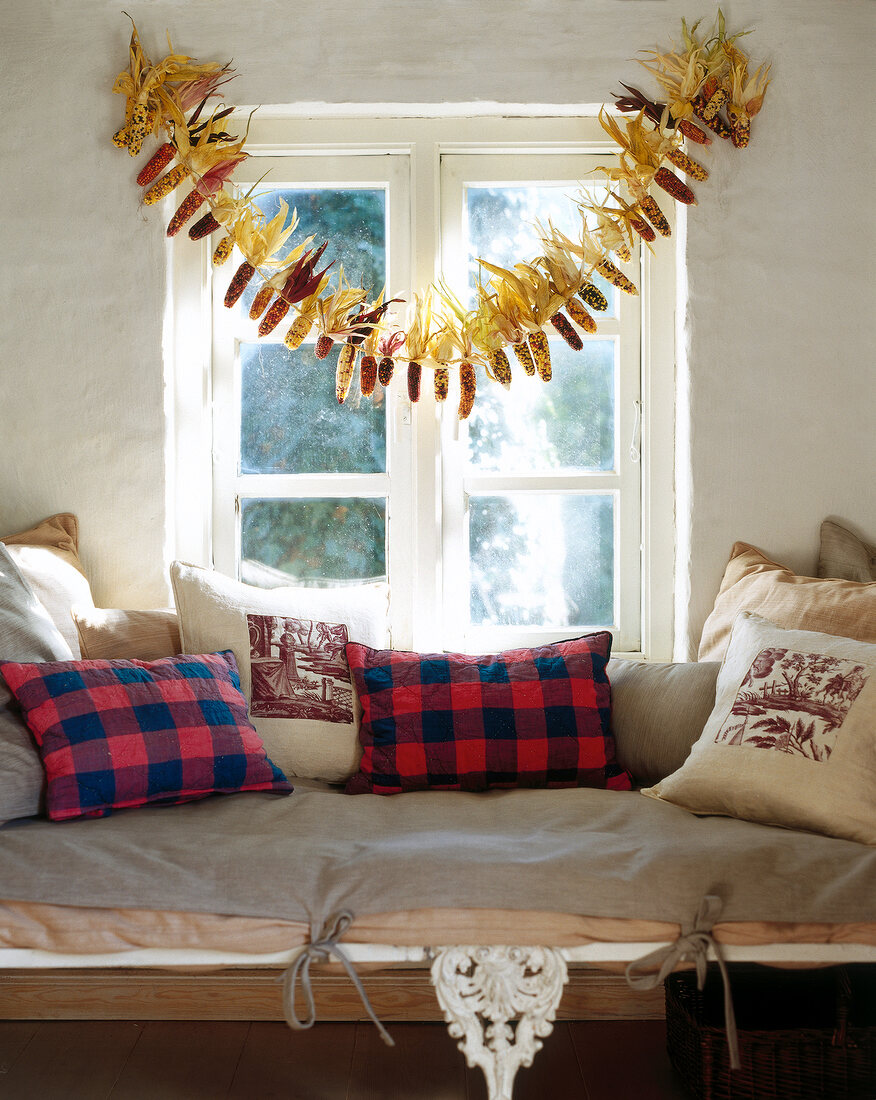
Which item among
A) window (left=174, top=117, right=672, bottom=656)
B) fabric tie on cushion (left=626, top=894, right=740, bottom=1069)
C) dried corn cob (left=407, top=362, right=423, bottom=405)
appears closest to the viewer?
fabric tie on cushion (left=626, top=894, right=740, bottom=1069)

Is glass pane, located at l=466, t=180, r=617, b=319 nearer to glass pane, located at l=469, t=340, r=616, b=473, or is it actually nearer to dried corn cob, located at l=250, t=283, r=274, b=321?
glass pane, located at l=469, t=340, r=616, b=473

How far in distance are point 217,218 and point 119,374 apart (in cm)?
47

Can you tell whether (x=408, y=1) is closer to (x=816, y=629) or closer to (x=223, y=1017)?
(x=816, y=629)

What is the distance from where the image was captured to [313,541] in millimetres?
2463

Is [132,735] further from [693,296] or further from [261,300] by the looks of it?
[693,296]

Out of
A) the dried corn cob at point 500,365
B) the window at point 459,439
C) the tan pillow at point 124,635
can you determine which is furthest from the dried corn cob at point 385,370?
the tan pillow at point 124,635

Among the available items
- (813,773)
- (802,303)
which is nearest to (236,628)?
(813,773)

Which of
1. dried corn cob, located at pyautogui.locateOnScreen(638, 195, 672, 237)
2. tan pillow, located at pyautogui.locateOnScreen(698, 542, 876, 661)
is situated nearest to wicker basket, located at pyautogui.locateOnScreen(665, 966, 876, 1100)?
tan pillow, located at pyautogui.locateOnScreen(698, 542, 876, 661)

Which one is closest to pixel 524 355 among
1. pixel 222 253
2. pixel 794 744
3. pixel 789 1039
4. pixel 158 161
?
pixel 222 253

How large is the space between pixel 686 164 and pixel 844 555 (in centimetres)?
106

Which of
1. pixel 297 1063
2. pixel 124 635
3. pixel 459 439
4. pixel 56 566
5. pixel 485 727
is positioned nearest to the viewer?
pixel 297 1063

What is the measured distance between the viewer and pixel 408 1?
2.33m

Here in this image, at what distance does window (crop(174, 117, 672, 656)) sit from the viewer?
2.44 m

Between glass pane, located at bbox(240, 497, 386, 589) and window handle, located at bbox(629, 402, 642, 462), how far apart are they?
2.31 ft
